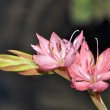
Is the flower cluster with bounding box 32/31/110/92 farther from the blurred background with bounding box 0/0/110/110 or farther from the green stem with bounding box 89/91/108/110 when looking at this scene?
the blurred background with bounding box 0/0/110/110

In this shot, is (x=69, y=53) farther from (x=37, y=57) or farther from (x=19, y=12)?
(x=19, y=12)

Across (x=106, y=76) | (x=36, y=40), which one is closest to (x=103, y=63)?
(x=106, y=76)

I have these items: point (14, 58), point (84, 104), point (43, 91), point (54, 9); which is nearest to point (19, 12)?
point (54, 9)

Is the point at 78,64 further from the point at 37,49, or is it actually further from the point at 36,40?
the point at 36,40

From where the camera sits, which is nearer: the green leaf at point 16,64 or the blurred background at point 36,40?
the green leaf at point 16,64

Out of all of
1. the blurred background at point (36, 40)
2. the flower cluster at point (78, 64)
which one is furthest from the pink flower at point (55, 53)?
the blurred background at point (36, 40)

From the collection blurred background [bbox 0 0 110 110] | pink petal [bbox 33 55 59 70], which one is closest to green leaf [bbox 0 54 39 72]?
pink petal [bbox 33 55 59 70]

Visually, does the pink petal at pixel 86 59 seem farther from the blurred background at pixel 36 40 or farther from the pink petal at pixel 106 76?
the blurred background at pixel 36 40
